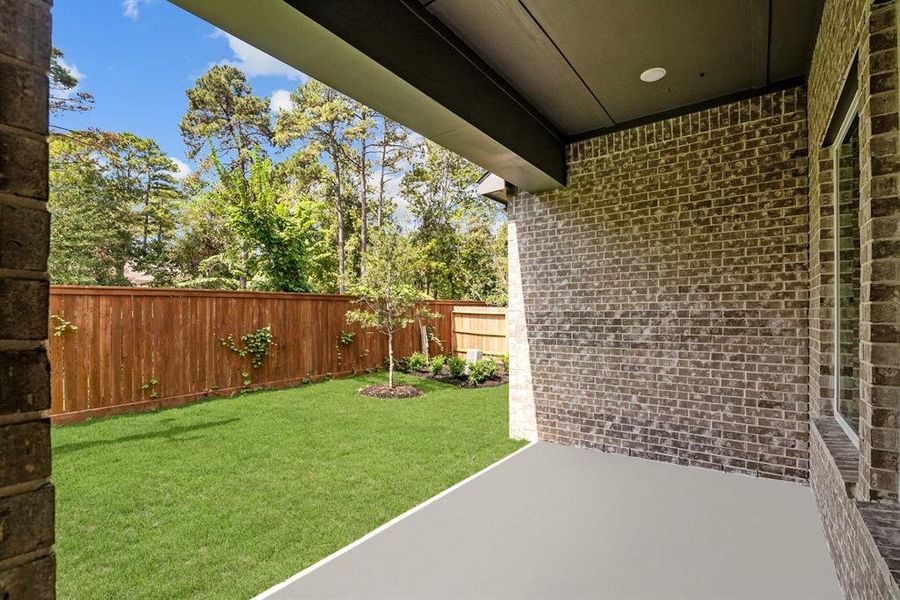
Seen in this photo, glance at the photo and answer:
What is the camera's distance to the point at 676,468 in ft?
12.5

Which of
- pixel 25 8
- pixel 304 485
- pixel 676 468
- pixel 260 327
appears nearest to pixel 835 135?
pixel 676 468

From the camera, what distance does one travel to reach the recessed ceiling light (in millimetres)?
3287

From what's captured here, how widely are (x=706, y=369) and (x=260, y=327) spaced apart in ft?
20.9

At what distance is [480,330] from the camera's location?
10.0 m

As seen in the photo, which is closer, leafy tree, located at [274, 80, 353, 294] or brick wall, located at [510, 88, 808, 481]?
brick wall, located at [510, 88, 808, 481]

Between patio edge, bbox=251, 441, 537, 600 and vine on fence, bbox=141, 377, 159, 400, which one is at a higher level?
vine on fence, bbox=141, 377, 159, 400

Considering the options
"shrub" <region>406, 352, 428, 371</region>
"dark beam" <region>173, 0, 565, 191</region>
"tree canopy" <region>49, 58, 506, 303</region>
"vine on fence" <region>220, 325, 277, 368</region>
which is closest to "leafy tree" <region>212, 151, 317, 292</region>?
"tree canopy" <region>49, 58, 506, 303</region>

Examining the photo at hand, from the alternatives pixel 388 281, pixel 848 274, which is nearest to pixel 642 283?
pixel 848 274

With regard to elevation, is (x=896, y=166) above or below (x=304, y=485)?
above

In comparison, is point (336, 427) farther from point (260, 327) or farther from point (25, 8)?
point (25, 8)

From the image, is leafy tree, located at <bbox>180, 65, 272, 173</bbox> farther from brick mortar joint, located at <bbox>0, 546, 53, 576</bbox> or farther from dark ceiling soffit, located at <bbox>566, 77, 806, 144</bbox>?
brick mortar joint, located at <bbox>0, 546, 53, 576</bbox>

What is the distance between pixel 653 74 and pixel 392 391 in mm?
5475

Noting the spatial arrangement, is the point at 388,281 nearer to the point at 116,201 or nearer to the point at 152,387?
the point at 152,387

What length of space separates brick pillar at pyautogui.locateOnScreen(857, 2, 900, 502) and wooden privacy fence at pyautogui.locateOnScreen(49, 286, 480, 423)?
5.80 metres
